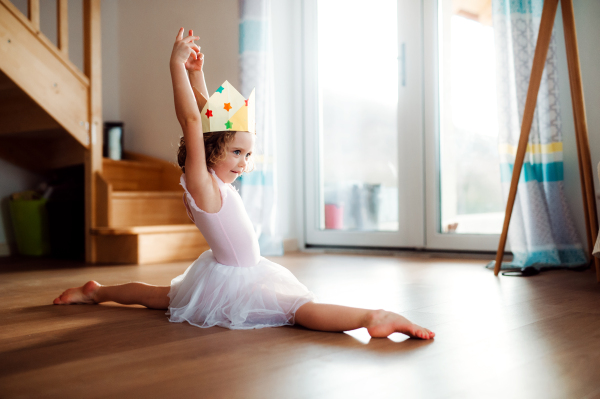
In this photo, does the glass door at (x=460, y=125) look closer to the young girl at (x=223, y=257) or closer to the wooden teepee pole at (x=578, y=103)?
the wooden teepee pole at (x=578, y=103)

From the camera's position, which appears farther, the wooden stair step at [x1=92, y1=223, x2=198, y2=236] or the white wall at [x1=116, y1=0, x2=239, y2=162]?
the white wall at [x1=116, y1=0, x2=239, y2=162]

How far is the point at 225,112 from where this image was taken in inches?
50.6

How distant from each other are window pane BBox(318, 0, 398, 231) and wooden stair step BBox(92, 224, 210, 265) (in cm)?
87

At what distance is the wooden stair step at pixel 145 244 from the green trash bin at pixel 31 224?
22.6 inches

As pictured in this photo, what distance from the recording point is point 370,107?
10.5 ft

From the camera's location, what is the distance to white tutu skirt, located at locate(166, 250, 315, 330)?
1.24 metres

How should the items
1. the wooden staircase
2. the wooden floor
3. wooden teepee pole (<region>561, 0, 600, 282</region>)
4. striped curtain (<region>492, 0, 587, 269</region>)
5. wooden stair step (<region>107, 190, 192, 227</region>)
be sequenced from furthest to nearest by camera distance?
1. wooden stair step (<region>107, 190, 192, 227</region>)
2. the wooden staircase
3. striped curtain (<region>492, 0, 587, 269</region>)
4. wooden teepee pole (<region>561, 0, 600, 282</region>)
5. the wooden floor

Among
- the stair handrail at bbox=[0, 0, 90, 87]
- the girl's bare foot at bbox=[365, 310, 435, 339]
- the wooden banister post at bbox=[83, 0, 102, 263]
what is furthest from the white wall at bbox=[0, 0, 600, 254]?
the girl's bare foot at bbox=[365, 310, 435, 339]

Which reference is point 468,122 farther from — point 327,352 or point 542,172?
point 327,352

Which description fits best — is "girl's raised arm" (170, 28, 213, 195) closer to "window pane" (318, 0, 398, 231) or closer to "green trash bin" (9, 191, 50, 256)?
"window pane" (318, 0, 398, 231)

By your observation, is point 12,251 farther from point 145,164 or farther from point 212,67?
point 212,67

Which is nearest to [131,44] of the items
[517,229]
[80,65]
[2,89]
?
[80,65]

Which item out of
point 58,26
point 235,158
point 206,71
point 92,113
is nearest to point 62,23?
point 58,26

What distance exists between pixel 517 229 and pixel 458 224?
1.80ft
